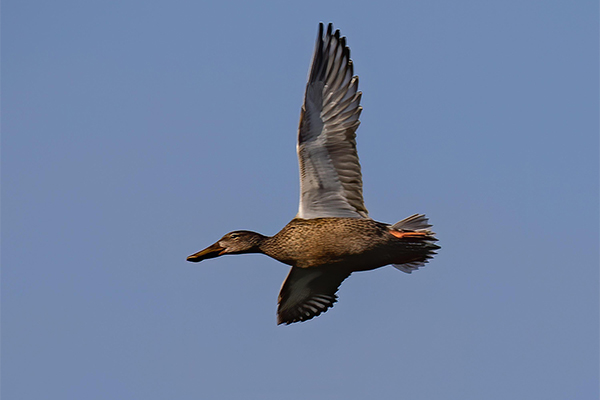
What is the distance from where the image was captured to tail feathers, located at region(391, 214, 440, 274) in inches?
512

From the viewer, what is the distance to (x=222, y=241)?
14164mm

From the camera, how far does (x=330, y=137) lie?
12930 millimetres

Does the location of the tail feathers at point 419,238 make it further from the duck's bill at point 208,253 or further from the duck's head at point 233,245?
the duck's bill at point 208,253

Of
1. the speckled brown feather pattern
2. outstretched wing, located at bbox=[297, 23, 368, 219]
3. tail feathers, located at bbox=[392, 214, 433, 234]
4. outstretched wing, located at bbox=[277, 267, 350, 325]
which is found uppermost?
outstretched wing, located at bbox=[297, 23, 368, 219]

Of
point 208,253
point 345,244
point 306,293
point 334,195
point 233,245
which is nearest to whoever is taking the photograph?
point 345,244

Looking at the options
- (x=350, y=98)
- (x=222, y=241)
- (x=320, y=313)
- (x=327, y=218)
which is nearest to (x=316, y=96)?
(x=350, y=98)

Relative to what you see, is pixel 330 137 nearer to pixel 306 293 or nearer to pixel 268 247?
pixel 268 247

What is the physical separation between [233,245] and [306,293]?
146 cm

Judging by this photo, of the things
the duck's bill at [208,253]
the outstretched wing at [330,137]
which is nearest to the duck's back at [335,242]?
the outstretched wing at [330,137]

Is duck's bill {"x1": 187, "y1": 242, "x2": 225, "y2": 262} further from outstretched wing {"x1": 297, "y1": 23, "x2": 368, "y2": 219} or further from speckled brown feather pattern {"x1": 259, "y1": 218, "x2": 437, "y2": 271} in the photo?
outstretched wing {"x1": 297, "y1": 23, "x2": 368, "y2": 219}

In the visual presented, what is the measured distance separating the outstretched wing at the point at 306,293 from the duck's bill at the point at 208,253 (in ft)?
3.45

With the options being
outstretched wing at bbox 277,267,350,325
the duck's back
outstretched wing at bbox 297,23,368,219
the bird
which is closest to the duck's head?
the bird

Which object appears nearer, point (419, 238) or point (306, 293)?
point (419, 238)

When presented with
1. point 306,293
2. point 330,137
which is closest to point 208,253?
point 306,293
